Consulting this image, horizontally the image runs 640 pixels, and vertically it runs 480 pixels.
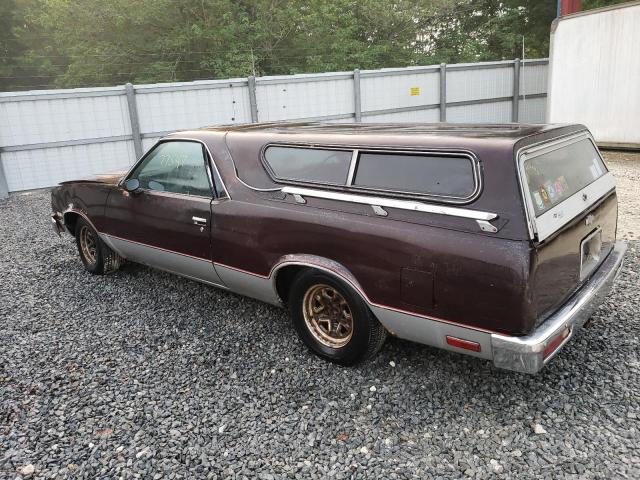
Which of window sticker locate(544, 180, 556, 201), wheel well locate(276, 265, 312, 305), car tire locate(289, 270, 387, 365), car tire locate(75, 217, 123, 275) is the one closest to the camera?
window sticker locate(544, 180, 556, 201)

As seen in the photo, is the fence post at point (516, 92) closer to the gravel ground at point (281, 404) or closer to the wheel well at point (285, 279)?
the gravel ground at point (281, 404)

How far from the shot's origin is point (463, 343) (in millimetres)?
2773

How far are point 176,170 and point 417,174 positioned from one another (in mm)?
2189

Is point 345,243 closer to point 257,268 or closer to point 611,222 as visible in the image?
point 257,268

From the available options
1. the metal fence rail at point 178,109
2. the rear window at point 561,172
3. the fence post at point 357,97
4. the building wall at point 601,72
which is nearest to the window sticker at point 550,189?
the rear window at point 561,172

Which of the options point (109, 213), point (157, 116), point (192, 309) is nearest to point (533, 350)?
point (192, 309)

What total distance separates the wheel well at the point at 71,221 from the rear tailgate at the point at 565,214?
4.50m

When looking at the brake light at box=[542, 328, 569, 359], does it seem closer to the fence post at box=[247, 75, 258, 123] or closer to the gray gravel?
the gray gravel

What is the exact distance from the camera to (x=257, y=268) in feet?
11.9

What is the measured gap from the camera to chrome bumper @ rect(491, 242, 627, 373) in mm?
2559

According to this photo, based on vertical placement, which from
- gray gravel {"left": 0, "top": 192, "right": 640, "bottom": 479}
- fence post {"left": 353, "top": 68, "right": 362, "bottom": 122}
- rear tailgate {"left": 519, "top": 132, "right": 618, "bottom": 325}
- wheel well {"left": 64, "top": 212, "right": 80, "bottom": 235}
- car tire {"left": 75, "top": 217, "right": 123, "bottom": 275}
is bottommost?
gray gravel {"left": 0, "top": 192, "right": 640, "bottom": 479}

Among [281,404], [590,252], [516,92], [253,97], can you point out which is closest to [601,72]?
[516,92]

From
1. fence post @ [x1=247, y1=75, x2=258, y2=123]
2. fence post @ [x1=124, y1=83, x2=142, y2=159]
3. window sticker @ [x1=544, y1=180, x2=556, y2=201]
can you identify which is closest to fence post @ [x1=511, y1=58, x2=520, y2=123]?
fence post @ [x1=247, y1=75, x2=258, y2=123]

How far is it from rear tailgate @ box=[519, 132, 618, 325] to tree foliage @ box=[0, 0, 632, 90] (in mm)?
17605
